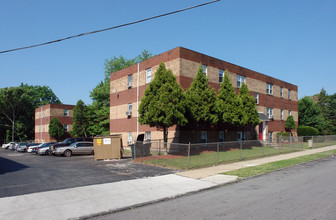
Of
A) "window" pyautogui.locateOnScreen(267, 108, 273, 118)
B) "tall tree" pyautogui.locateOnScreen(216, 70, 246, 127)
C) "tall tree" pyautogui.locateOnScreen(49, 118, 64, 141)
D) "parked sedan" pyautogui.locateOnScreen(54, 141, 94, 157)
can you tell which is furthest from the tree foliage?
"tall tree" pyautogui.locateOnScreen(49, 118, 64, 141)

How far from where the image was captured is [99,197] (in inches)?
333

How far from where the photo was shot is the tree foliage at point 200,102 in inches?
813

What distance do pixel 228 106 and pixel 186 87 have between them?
14.5ft

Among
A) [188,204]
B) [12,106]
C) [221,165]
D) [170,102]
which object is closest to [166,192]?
[188,204]

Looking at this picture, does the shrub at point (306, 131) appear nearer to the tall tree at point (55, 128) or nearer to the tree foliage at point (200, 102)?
the tree foliage at point (200, 102)

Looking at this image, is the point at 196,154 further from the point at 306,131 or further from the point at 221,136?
the point at 306,131

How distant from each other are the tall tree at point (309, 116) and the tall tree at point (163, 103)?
111ft

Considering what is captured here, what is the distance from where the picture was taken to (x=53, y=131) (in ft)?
167

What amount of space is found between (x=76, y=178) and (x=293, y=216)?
9.34 metres

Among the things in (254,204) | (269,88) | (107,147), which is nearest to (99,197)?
(254,204)

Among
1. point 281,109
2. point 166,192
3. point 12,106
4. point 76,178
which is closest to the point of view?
point 166,192

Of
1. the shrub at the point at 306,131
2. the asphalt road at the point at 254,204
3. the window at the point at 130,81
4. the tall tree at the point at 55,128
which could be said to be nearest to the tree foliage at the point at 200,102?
the window at the point at 130,81

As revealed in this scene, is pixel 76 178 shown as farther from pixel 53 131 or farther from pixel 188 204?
pixel 53 131

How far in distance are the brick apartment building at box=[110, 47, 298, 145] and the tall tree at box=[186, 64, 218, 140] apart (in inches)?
79.7
